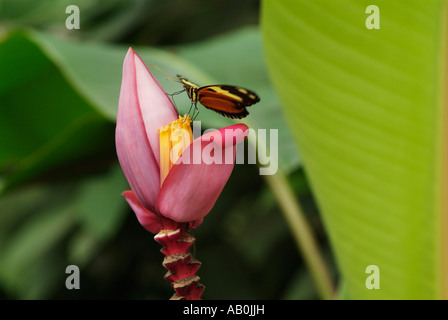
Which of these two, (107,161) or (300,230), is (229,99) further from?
(107,161)

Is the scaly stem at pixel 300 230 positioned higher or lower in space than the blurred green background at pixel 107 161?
lower

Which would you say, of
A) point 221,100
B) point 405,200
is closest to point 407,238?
point 405,200

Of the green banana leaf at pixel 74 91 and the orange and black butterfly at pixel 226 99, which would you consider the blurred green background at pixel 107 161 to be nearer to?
the green banana leaf at pixel 74 91

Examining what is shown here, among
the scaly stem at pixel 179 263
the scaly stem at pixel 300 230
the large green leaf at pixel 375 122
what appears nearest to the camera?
the scaly stem at pixel 179 263

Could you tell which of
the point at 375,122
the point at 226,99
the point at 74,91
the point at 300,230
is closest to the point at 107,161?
the point at 74,91

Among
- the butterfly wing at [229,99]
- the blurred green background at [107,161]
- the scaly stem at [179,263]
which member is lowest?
the scaly stem at [179,263]

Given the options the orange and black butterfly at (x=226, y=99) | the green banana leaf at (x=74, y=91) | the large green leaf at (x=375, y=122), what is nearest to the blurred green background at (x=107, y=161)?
the green banana leaf at (x=74, y=91)
